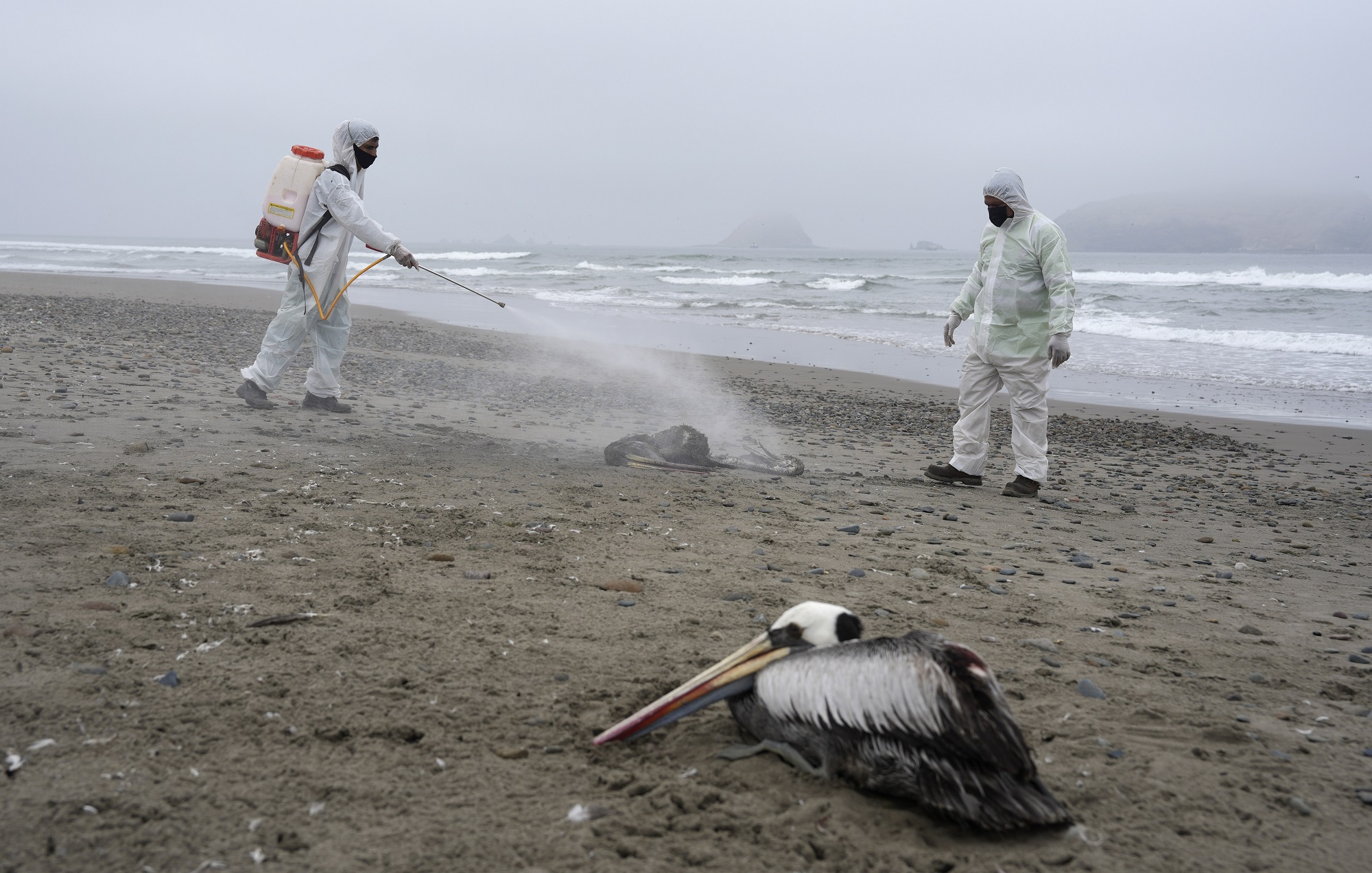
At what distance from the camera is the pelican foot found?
110 inches

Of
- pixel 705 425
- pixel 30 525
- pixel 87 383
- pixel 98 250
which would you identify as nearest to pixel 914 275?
pixel 705 425

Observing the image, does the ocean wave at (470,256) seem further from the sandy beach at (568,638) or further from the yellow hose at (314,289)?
the sandy beach at (568,638)

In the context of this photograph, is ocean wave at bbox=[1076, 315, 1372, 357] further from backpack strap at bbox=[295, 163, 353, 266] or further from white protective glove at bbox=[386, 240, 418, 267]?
backpack strap at bbox=[295, 163, 353, 266]

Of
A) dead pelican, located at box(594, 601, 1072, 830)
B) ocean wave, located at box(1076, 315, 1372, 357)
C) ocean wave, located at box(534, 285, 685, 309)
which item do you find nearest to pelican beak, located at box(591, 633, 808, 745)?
dead pelican, located at box(594, 601, 1072, 830)

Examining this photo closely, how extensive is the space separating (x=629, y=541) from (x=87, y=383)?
6328 mm

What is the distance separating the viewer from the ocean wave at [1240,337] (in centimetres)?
1927

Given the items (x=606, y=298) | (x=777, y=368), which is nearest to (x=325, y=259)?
(x=777, y=368)

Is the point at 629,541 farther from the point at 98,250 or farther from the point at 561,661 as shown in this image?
the point at 98,250

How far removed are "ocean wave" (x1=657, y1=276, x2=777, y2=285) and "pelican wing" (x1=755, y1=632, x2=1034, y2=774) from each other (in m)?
36.3

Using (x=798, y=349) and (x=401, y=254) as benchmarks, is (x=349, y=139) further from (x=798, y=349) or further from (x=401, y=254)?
(x=798, y=349)

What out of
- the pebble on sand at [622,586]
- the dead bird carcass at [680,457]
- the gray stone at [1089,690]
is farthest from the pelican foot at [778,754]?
the dead bird carcass at [680,457]

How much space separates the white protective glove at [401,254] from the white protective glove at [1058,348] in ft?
16.9

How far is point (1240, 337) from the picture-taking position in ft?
68.7

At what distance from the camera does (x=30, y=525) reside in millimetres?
4457
